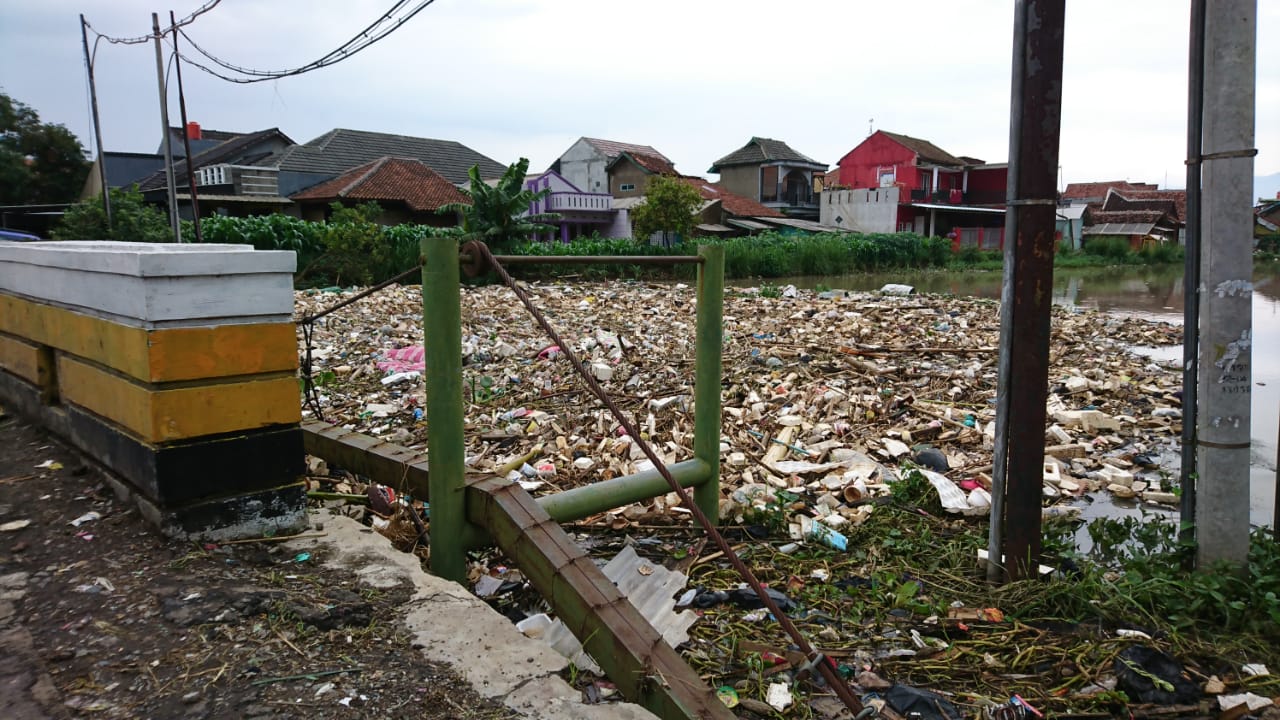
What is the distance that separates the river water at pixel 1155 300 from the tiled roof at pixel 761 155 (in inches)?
645

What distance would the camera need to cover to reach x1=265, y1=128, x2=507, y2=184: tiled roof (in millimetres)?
32469

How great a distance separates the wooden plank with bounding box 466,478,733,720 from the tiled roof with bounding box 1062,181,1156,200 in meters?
60.9

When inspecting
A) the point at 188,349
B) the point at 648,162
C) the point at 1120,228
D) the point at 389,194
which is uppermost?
the point at 648,162

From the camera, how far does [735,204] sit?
40.0 meters

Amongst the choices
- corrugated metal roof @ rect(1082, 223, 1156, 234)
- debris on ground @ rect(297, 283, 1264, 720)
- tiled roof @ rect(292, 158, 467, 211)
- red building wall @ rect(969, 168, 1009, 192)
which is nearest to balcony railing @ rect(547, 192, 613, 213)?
tiled roof @ rect(292, 158, 467, 211)

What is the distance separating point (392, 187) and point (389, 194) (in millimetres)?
710

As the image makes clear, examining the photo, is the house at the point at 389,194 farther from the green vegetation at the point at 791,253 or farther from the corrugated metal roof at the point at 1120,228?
the corrugated metal roof at the point at 1120,228

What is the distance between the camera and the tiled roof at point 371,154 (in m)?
32.5

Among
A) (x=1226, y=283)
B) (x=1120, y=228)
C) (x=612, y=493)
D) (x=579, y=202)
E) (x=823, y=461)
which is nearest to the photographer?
(x=1226, y=283)

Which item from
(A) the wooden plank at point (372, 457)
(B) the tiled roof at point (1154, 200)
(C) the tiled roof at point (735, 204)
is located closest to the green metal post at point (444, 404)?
(A) the wooden plank at point (372, 457)

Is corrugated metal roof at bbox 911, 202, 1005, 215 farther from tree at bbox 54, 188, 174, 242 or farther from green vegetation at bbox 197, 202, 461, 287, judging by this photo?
tree at bbox 54, 188, 174, 242

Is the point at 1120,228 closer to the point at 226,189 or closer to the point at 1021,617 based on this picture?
the point at 226,189

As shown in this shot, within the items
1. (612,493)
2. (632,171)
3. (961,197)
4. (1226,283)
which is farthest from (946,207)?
(612,493)

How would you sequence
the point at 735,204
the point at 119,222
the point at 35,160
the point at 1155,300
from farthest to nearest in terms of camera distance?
the point at 735,204 < the point at 35,160 < the point at 119,222 < the point at 1155,300
